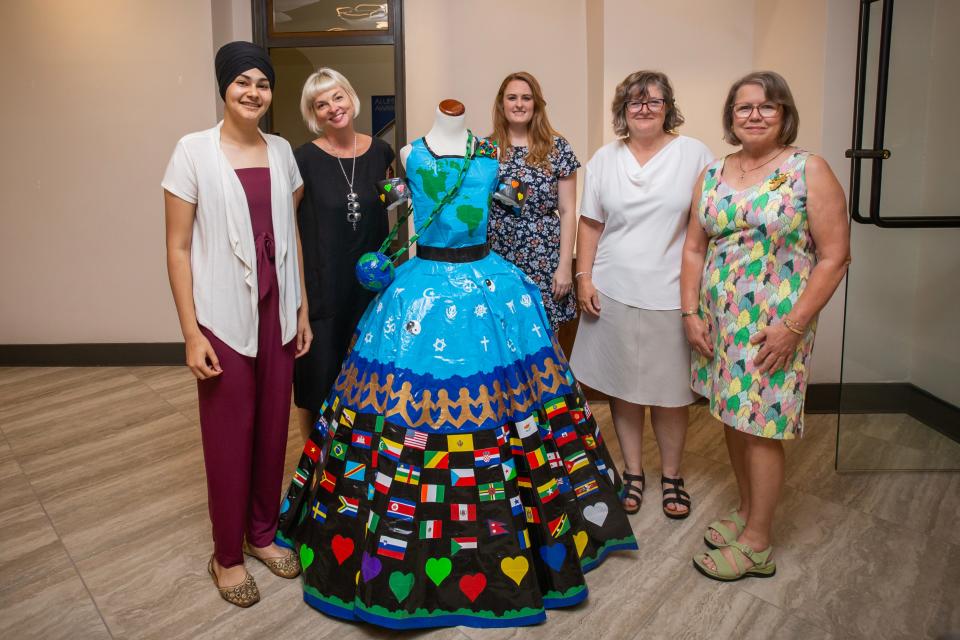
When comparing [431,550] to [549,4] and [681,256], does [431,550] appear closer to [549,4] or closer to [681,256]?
[681,256]

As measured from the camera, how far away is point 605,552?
7.39 feet

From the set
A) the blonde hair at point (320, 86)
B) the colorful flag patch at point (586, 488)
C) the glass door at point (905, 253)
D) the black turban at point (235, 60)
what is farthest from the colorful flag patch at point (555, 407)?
the glass door at point (905, 253)

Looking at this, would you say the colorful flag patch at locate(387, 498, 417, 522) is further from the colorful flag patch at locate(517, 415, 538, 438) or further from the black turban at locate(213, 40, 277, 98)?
the black turban at locate(213, 40, 277, 98)

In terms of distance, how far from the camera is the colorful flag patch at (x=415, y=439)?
191 cm

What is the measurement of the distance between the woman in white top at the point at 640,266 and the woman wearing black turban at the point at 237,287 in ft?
3.40

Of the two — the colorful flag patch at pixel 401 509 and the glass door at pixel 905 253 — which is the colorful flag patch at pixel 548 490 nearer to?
the colorful flag patch at pixel 401 509

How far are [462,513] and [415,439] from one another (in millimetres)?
234

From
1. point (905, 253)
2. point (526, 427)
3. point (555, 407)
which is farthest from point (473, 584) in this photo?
point (905, 253)

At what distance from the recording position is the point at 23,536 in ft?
8.22

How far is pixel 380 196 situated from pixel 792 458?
207 cm

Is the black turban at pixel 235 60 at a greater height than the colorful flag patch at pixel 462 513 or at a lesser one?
greater

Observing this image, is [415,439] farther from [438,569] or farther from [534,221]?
[534,221]

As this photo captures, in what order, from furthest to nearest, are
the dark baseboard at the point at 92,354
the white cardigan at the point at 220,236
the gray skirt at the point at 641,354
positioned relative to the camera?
1. the dark baseboard at the point at 92,354
2. the gray skirt at the point at 641,354
3. the white cardigan at the point at 220,236

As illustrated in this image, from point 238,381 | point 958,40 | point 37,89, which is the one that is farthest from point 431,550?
point 37,89
